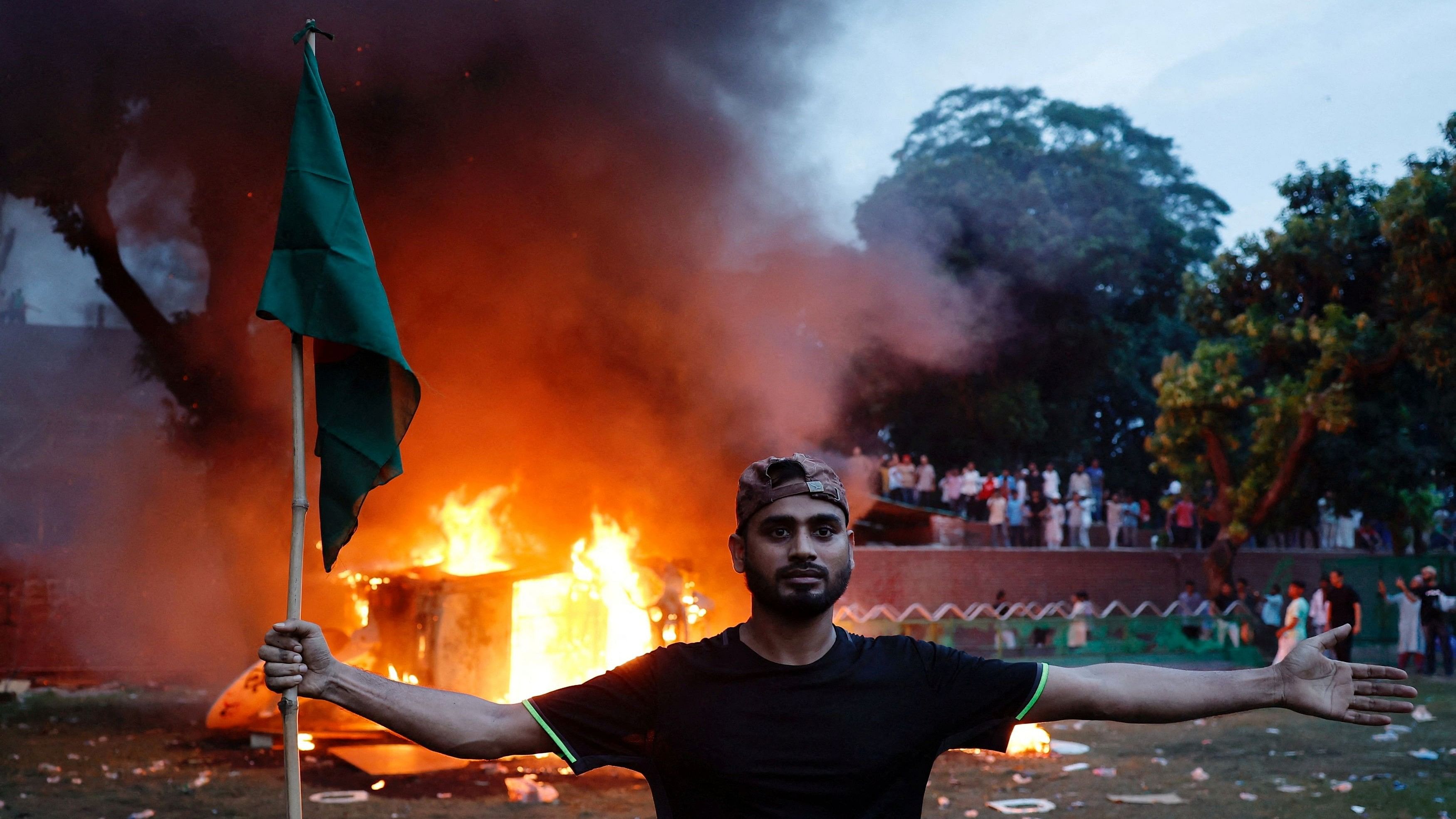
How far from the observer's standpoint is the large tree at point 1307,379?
19.5 metres

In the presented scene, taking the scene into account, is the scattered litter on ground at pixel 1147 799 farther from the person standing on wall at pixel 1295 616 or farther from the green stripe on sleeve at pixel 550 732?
the green stripe on sleeve at pixel 550 732

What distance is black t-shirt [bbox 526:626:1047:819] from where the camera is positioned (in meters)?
2.45

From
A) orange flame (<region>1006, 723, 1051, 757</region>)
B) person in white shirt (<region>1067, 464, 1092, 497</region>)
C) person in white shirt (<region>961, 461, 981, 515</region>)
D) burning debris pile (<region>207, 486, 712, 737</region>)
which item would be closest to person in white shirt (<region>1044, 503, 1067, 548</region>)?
person in white shirt (<region>1067, 464, 1092, 497</region>)

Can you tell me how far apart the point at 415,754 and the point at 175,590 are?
12.0 metres

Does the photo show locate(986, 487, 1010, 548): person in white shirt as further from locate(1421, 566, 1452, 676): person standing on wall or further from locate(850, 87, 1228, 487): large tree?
locate(1421, 566, 1452, 676): person standing on wall

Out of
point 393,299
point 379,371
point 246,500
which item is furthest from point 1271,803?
point 246,500

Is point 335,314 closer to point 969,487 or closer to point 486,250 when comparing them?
point 486,250

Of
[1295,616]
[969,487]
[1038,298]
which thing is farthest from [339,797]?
[1038,298]

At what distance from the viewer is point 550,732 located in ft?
8.57

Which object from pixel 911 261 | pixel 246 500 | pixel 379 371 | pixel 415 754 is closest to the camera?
pixel 379 371

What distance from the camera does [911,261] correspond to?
73.3 ft

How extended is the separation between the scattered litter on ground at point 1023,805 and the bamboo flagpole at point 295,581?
634 cm

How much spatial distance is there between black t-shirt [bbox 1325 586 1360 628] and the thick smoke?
700 centimetres

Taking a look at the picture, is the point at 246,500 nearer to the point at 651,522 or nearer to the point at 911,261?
the point at 651,522
